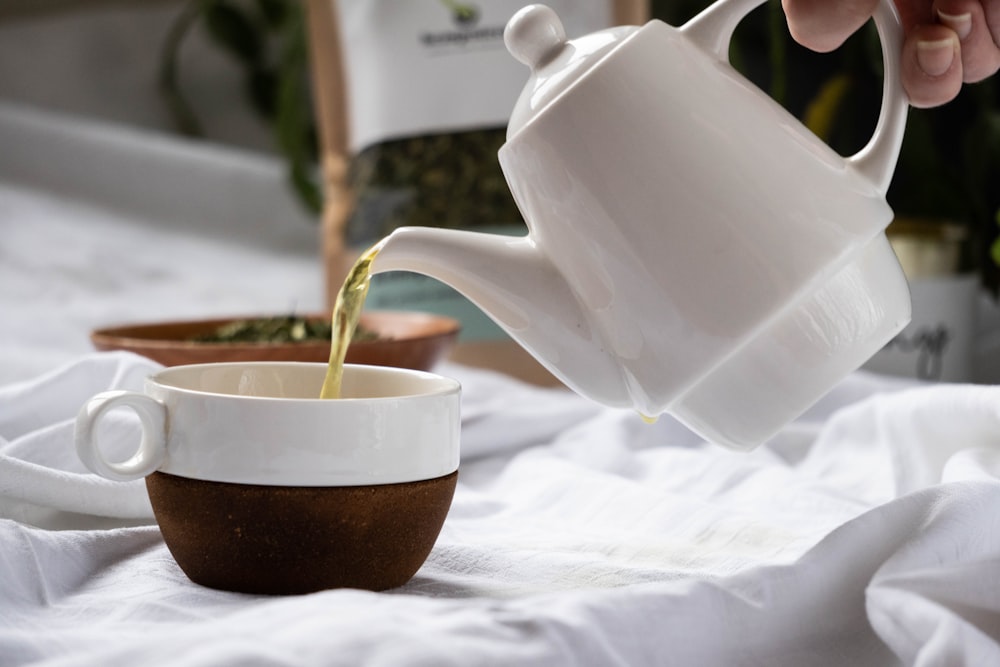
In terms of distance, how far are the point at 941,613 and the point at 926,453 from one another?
0.32m

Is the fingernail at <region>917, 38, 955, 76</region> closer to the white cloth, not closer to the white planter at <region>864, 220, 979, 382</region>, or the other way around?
the white cloth

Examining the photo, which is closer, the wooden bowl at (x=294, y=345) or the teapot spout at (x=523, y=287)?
the teapot spout at (x=523, y=287)

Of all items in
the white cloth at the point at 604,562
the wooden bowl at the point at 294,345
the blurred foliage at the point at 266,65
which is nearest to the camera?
the white cloth at the point at 604,562

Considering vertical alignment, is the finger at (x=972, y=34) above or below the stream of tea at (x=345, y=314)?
above

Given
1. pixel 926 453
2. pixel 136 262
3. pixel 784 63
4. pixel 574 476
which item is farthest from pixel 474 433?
pixel 784 63

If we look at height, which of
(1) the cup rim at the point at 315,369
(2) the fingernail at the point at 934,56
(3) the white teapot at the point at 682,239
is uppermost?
(2) the fingernail at the point at 934,56

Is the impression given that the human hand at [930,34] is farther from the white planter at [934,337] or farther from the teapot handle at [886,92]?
the white planter at [934,337]

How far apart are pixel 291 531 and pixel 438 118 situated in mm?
778

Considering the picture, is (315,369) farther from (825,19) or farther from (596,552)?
(825,19)

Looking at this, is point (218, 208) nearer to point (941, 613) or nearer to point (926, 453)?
point (926, 453)

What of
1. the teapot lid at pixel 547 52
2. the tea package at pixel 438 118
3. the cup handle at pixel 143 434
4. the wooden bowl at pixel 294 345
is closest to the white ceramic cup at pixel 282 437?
the cup handle at pixel 143 434

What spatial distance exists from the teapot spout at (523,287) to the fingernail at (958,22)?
0.26m

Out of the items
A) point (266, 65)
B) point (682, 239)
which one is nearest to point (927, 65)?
point (682, 239)

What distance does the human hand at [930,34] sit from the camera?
612mm
